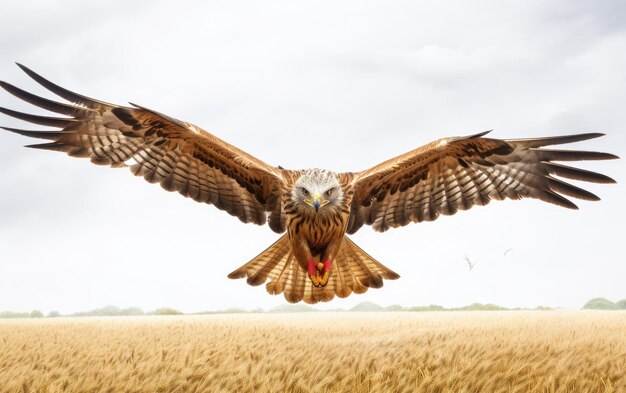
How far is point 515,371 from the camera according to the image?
5121 millimetres

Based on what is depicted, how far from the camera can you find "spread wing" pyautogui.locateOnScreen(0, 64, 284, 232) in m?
6.85

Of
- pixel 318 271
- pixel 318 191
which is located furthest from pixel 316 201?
pixel 318 271

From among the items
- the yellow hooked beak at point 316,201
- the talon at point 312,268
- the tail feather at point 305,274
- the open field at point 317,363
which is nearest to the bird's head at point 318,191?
the yellow hooked beak at point 316,201

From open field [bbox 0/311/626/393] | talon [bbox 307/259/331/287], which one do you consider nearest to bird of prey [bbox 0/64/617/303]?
talon [bbox 307/259/331/287]

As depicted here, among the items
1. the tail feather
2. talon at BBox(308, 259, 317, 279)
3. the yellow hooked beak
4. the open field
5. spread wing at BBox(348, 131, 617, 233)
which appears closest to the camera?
the open field

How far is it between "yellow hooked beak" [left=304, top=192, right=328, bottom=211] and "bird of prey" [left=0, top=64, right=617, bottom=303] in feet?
0.06

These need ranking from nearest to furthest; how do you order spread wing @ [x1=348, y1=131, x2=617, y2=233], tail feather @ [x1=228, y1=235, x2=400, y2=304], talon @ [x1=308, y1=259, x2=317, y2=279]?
talon @ [x1=308, y1=259, x2=317, y2=279] → spread wing @ [x1=348, y1=131, x2=617, y2=233] → tail feather @ [x1=228, y1=235, x2=400, y2=304]

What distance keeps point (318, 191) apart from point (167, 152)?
86.3 inches

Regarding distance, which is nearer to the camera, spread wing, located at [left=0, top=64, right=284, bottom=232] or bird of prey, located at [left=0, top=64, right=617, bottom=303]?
bird of prey, located at [left=0, top=64, right=617, bottom=303]

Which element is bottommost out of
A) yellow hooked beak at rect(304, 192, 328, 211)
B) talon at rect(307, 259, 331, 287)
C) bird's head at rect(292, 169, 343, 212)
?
talon at rect(307, 259, 331, 287)

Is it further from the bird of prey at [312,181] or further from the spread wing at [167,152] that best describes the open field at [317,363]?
the spread wing at [167,152]

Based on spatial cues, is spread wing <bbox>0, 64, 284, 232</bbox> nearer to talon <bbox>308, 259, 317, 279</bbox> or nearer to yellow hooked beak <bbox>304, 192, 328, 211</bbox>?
yellow hooked beak <bbox>304, 192, 328, 211</bbox>

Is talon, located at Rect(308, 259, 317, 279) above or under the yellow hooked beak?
under

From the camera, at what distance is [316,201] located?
6258 millimetres
